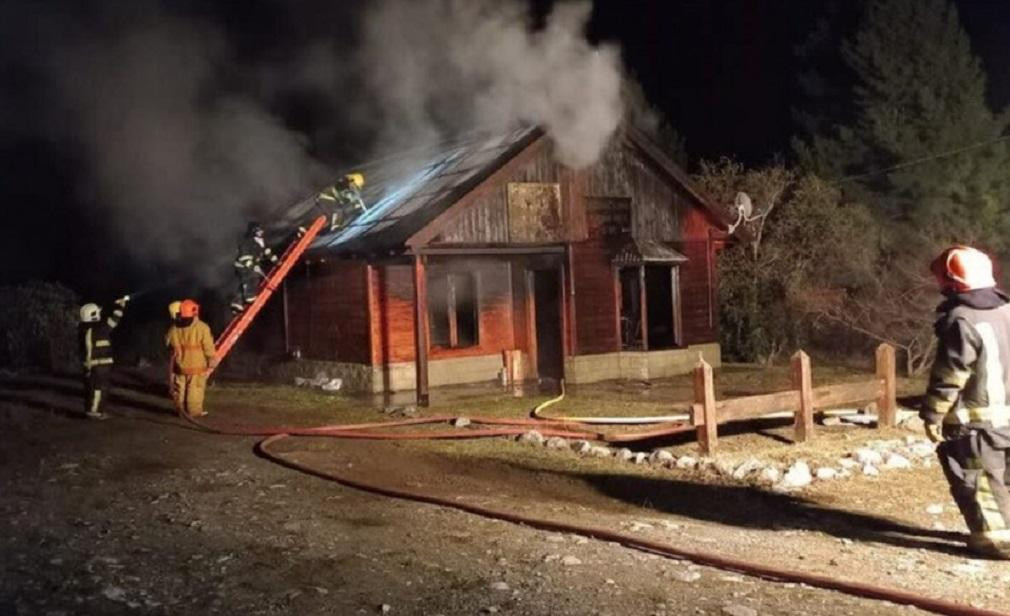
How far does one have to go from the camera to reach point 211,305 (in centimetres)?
2217

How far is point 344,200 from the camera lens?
58.9ft

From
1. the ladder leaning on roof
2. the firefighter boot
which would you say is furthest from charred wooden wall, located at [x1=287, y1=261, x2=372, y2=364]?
the firefighter boot

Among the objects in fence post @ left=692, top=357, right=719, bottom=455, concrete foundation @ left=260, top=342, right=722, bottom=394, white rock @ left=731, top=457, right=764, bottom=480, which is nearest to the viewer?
white rock @ left=731, top=457, right=764, bottom=480

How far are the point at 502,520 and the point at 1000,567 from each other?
3401 mm

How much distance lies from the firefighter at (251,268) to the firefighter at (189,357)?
241cm

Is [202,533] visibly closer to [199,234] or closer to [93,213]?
[199,234]

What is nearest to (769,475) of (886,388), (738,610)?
(886,388)

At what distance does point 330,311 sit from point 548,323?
169 inches

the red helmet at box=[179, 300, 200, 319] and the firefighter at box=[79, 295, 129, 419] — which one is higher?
the red helmet at box=[179, 300, 200, 319]

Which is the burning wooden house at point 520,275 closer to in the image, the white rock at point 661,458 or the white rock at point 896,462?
the white rock at point 661,458

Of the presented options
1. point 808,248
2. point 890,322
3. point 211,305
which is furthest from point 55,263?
point 890,322

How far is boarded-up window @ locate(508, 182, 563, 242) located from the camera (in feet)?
57.4

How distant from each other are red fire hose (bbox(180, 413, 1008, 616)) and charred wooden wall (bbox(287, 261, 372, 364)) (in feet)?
16.1

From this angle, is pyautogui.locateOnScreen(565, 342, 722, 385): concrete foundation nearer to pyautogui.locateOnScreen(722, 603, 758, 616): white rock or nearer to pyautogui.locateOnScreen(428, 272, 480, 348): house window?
pyautogui.locateOnScreen(428, 272, 480, 348): house window
